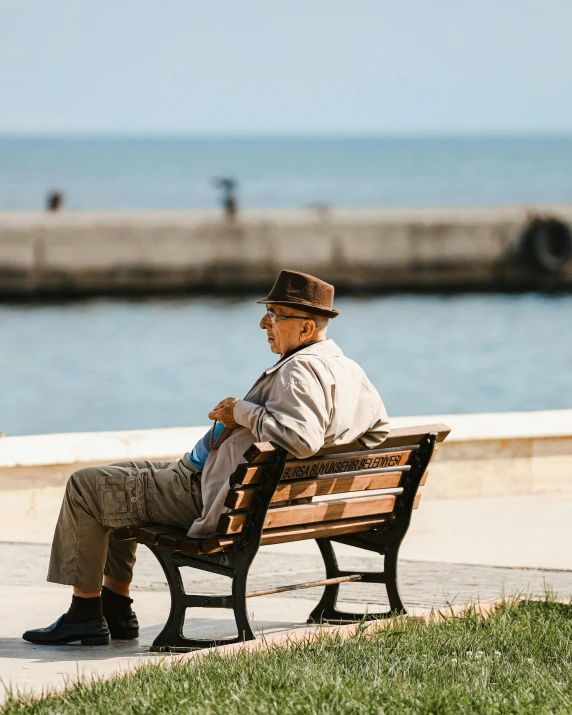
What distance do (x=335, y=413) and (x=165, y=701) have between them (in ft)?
4.53

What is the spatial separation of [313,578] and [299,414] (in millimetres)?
1943

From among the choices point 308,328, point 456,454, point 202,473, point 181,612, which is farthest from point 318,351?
point 456,454

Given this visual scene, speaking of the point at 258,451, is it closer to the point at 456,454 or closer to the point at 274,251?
the point at 456,454

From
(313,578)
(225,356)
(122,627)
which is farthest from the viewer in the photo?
(225,356)

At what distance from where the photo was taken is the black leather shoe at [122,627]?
227 inches

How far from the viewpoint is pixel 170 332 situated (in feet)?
124

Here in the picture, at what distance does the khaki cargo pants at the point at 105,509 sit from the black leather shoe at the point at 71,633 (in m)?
0.14

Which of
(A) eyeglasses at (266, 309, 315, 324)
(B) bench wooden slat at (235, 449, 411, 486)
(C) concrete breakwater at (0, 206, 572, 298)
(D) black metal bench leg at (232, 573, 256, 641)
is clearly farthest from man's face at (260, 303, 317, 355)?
(C) concrete breakwater at (0, 206, 572, 298)

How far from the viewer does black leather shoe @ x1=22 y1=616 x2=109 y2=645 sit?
5.61 m

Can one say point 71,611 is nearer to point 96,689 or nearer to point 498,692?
point 96,689

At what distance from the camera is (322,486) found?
566 cm

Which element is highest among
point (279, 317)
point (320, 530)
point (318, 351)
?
point (279, 317)

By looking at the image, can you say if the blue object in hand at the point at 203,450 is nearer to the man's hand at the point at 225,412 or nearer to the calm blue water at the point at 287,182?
the man's hand at the point at 225,412

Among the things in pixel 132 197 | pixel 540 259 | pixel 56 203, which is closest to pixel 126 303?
pixel 56 203
